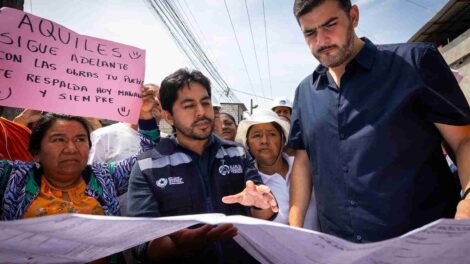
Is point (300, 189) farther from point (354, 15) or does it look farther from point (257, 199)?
point (354, 15)

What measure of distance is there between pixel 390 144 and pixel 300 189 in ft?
1.73

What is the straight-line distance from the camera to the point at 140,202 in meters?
1.52

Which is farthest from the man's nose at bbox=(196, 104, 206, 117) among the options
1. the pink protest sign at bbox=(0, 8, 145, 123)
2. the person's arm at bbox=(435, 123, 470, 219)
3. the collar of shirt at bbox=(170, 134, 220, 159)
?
the person's arm at bbox=(435, 123, 470, 219)

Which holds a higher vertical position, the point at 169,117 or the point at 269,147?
the point at 169,117

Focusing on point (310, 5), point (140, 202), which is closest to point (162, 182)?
point (140, 202)

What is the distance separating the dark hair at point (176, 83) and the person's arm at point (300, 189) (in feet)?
2.45

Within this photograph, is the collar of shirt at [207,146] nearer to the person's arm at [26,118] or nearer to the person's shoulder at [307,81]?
the person's shoulder at [307,81]

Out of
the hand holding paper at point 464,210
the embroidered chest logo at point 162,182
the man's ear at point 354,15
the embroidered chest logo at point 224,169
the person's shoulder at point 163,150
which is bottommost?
the hand holding paper at point 464,210

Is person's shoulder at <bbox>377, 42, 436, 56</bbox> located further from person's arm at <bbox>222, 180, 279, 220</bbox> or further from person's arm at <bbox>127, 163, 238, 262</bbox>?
person's arm at <bbox>127, 163, 238, 262</bbox>

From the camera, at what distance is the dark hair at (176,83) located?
1907mm

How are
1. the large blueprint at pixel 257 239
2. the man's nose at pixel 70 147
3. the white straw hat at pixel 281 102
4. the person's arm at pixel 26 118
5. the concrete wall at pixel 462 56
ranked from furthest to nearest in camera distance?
the concrete wall at pixel 462 56
the white straw hat at pixel 281 102
the person's arm at pixel 26 118
the man's nose at pixel 70 147
the large blueprint at pixel 257 239

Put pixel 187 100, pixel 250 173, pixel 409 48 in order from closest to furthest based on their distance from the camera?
pixel 409 48, pixel 250 173, pixel 187 100

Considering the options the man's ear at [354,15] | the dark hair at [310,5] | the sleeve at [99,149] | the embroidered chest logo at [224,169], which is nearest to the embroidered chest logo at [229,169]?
the embroidered chest logo at [224,169]

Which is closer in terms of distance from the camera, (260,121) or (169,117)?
(169,117)
